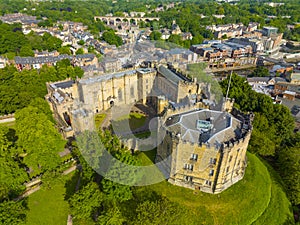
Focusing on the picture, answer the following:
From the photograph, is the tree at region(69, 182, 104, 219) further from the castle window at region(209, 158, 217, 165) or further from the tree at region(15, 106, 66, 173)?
the castle window at region(209, 158, 217, 165)

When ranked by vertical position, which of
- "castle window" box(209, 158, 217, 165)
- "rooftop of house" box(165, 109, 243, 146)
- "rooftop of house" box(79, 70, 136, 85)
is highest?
"rooftop of house" box(165, 109, 243, 146)

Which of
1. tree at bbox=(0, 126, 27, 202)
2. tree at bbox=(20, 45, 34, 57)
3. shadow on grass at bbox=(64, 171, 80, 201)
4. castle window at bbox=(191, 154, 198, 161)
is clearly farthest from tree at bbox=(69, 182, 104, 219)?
tree at bbox=(20, 45, 34, 57)

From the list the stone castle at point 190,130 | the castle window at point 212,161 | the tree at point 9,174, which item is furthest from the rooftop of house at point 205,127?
the tree at point 9,174

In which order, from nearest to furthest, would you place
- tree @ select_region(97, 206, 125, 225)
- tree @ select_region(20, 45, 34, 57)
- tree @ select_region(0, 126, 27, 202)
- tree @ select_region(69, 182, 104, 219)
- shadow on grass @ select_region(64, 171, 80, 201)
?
tree @ select_region(97, 206, 125, 225) < tree @ select_region(69, 182, 104, 219) < tree @ select_region(0, 126, 27, 202) < shadow on grass @ select_region(64, 171, 80, 201) < tree @ select_region(20, 45, 34, 57)

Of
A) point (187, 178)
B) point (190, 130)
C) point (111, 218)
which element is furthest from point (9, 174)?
point (190, 130)

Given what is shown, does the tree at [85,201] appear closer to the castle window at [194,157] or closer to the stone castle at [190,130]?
the stone castle at [190,130]

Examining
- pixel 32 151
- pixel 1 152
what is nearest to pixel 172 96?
pixel 32 151

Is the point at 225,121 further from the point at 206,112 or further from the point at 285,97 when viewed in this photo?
the point at 285,97
